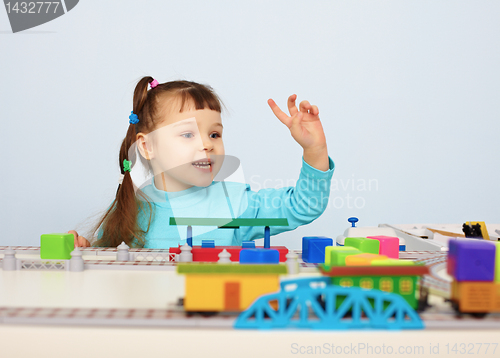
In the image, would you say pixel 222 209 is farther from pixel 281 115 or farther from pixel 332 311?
pixel 332 311

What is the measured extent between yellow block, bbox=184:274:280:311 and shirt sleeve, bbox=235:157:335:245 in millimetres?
640

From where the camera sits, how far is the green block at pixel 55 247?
85cm

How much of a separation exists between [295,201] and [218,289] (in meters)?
0.76

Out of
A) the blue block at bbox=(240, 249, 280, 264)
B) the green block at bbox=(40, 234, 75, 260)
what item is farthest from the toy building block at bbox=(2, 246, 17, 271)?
the blue block at bbox=(240, 249, 280, 264)

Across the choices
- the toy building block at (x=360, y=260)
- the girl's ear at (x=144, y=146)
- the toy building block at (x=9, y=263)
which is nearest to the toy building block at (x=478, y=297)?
the toy building block at (x=360, y=260)

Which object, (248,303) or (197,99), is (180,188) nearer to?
(197,99)

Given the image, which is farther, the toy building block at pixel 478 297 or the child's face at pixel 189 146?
the child's face at pixel 189 146

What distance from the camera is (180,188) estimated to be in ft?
4.43

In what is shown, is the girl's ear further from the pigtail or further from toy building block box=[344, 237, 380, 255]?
toy building block box=[344, 237, 380, 255]

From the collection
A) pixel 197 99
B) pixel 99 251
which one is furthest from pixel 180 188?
pixel 99 251

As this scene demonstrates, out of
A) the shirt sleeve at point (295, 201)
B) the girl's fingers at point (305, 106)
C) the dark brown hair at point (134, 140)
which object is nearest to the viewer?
the girl's fingers at point (305, 106)

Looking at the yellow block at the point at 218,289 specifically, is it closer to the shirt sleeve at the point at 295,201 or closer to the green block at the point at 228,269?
the green block at the point at 228,269

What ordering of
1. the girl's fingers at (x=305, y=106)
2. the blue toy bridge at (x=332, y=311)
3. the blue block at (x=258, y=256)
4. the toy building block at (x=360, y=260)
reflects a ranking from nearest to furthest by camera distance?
the blue toy bridge at (x=332, y=311)
the toy building block at (x=360, y=260)
the blue block at (x=258, y=256)
the girl's fingers at (x=305, y=106)

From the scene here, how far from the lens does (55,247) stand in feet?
2.80
